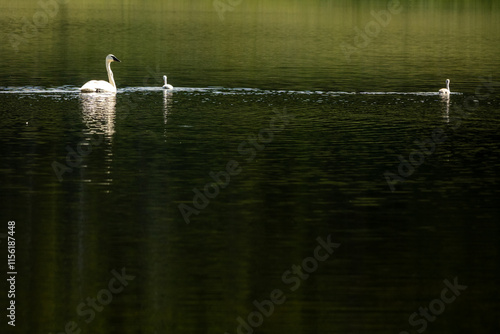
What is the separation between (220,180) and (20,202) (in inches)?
197

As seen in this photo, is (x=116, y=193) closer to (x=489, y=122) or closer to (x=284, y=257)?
(x=284, y=257)

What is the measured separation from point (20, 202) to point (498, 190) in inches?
423

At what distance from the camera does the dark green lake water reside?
16.9 m

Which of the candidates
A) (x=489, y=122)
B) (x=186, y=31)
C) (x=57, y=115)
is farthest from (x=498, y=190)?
(x=186, y=31)

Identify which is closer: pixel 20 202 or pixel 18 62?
pixel 20 202

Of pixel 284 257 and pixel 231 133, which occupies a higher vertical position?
pixel 231 133

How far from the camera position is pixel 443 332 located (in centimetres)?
1603

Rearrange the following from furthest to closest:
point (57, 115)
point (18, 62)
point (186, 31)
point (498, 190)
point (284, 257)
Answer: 1. point (186, 31)
2. point (18, 62)
3. point (57, 115)
4. point (498, 190)
5. point (284, 257)

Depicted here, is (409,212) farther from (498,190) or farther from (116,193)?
(116,193)

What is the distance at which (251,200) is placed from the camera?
79.8ft

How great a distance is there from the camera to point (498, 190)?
26.0 m

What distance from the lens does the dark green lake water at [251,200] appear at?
55.5 feet

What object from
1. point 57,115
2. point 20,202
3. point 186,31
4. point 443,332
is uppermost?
point 186,31

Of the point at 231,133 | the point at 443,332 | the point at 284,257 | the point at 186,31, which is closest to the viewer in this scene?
the point at 443,332
